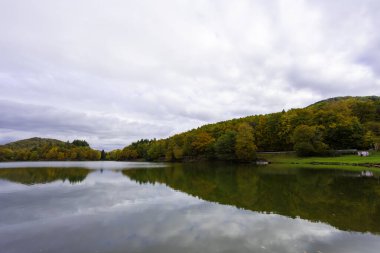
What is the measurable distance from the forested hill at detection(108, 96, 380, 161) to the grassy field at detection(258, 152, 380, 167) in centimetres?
399

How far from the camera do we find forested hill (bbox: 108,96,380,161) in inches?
3039

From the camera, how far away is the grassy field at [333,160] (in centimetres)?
5634

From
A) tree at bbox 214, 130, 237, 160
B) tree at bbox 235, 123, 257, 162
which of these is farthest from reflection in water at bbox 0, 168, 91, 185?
tree at bbox 214, 130, 237, 160

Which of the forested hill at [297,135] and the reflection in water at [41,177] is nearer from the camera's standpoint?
the reflection in water at [41,177]

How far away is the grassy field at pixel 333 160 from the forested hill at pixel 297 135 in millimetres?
3985

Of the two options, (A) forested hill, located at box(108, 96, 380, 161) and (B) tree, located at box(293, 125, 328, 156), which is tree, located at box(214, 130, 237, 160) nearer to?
(A) forested hill, located at box(108, 96, 380, 161)

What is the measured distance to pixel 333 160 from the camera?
6456cm

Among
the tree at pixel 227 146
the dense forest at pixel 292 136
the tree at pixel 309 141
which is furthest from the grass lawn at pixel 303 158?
the tree at pixel 227 146

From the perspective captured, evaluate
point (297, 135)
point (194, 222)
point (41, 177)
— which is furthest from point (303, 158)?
point (194, 222)

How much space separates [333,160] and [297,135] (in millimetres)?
14828

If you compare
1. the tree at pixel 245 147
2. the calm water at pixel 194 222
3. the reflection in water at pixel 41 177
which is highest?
the tree at pixel 245 147

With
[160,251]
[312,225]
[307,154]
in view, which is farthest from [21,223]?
[307,154]

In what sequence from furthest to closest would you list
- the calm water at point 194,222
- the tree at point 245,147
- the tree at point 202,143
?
the tree at point 202,143 → the tree at point 245,147 → the calm water at point 194,222

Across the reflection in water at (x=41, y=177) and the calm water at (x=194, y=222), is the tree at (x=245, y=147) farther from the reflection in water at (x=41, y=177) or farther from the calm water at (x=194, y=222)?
the calm water at (x=194, y=222)
